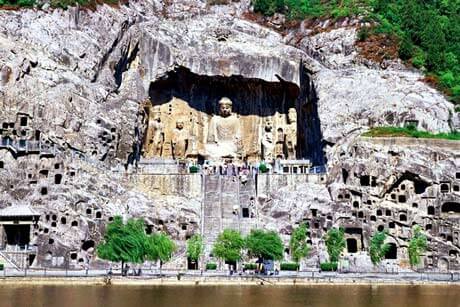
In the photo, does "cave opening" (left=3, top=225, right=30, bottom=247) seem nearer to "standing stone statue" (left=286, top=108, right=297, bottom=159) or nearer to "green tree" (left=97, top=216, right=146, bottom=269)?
"green tree" (left=97, top=216, right=146, bottom=269)

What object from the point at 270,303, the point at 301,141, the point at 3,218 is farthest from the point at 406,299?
the point at 301,141

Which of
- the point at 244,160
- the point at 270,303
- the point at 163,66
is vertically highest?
the point at 163,66

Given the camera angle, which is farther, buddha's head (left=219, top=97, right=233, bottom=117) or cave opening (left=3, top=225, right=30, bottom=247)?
buddha's head (left=219, top=97, right=233, bottom=117)

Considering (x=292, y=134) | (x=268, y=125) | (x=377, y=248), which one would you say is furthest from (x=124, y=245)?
(x=268, y=125)

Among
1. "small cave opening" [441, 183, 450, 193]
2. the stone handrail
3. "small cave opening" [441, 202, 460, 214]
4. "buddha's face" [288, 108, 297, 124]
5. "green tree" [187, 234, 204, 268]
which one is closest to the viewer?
"green tree" [187, 234, 204, 268]

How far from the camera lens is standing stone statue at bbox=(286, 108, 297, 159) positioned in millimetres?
80500

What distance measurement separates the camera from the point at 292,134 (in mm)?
80812

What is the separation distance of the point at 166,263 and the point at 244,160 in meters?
23.9

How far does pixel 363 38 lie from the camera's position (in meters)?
78.1

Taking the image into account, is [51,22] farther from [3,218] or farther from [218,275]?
[218,275]

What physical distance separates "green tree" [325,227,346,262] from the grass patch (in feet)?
33.6

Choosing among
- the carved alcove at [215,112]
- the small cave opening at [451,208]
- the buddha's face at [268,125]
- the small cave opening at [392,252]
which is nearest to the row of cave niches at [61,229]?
the carved alcove at [215,112]

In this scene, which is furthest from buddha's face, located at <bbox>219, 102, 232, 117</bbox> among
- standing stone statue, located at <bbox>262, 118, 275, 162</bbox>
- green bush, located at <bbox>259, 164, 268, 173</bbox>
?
green bush, located at <bbox>259, 164, 268, 173</bbox>

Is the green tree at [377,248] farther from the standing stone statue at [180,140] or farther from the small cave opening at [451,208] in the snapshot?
the standing stone statue at [180,140]
